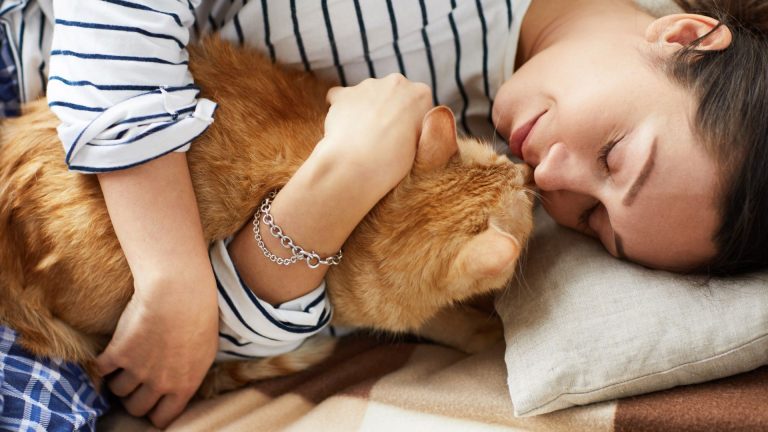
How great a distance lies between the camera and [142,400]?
1.17 meters

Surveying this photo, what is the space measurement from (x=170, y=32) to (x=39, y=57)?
0.37 m

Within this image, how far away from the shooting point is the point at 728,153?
98 centimetres

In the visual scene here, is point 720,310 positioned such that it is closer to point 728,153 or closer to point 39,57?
point 728,153

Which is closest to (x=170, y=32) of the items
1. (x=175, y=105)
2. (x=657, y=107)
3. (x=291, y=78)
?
(x=175, y=105)

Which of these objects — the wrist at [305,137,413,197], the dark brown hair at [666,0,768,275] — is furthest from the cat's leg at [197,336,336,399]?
the dark brown hair at [666,0,768,275]

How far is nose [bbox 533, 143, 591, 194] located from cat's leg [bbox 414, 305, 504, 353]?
0.37 m

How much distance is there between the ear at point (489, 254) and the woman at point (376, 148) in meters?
0.17

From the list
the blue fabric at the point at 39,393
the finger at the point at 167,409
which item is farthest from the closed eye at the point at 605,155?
the blue fabric at the point at 39,393

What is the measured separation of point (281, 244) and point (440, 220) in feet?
0.86

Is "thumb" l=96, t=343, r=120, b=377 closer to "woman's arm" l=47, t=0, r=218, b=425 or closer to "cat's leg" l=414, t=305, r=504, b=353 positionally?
"woman's arm" l=47, t=0, r=218, b=425

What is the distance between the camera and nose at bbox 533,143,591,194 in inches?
42.1

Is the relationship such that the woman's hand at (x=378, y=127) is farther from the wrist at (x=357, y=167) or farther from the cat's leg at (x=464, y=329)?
the cat's leg at (x=464, y=329)

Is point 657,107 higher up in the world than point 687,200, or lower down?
higher up

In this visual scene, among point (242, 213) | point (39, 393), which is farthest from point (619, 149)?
point (39, 393)
